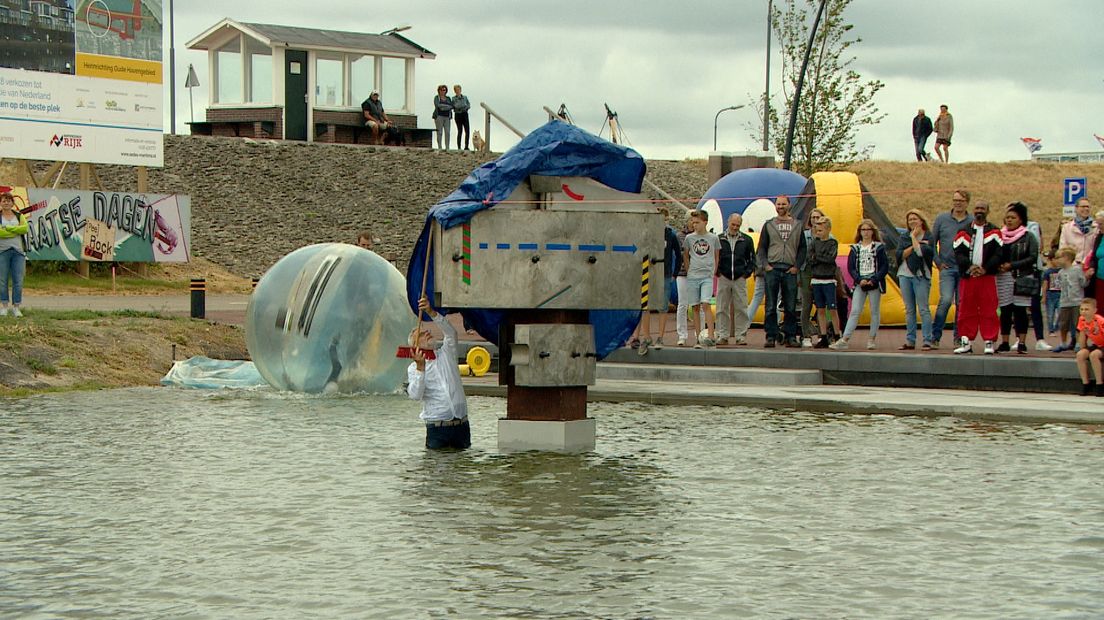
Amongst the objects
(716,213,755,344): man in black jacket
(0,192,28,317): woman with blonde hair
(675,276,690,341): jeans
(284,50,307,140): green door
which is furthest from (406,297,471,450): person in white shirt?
(284,50,307,140): green door

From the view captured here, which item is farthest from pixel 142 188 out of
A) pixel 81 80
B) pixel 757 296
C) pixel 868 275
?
pixel 868 275

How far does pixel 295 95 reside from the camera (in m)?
51.2

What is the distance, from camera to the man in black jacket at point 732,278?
70.8ft

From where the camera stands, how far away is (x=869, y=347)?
68.6ft

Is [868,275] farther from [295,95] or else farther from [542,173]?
[295,95]

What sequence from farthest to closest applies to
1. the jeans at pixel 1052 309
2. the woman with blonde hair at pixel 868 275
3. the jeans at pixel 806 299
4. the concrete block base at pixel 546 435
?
the jeans at pixel 1052 309 → the jeans at pixel 806 299 → the woman with blonde hair at pixel 868 275 → the concrete block base at pixel 546 435

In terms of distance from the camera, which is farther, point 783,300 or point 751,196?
point 751,196

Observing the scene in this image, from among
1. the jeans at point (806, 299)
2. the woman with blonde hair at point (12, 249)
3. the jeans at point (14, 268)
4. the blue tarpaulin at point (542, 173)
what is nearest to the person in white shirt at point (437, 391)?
the blue tarpaulin at point (542, 173)

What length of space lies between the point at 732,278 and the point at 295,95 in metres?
32.1

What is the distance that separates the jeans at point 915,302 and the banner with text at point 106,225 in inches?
838

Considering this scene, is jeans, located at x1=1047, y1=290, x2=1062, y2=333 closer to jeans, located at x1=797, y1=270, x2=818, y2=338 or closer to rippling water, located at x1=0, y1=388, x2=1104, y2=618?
jeans, located at x1=797, y1=270, x2=818, y2=338

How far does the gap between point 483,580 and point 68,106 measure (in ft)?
89.9

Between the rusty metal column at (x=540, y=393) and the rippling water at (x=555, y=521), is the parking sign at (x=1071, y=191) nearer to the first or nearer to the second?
the rippling water at (x=555, y=521)

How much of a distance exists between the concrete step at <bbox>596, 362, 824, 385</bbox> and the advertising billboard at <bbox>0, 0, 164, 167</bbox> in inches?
683
